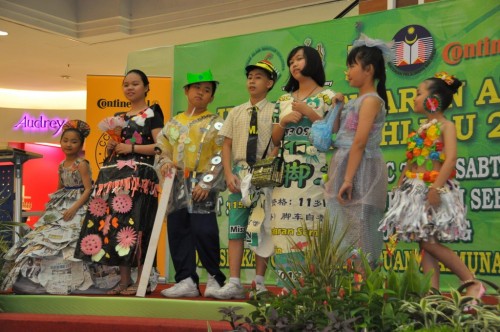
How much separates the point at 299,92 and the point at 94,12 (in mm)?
7223

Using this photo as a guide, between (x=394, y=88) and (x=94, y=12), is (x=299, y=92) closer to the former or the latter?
(x=394, y=88)

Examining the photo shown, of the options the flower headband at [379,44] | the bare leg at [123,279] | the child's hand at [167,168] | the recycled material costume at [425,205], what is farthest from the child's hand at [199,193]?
the flower headband at [379,44]

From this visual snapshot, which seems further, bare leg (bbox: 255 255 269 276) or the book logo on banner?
the book logo on banner

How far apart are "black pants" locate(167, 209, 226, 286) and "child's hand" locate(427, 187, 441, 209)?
4.64ft

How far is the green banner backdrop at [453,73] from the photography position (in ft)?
16.6

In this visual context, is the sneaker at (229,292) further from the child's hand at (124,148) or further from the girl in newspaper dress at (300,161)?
the child's hand at (124,148)

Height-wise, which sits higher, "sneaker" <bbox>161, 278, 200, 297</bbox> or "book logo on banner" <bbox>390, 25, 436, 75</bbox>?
"book logo on banner" <bbox>390, 25, 436, 75</bbox>

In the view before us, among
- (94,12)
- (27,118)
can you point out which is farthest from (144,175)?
(27,118)

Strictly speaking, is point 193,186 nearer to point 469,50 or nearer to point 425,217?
point 425,217

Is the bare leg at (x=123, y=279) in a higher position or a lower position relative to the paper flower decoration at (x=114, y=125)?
lower

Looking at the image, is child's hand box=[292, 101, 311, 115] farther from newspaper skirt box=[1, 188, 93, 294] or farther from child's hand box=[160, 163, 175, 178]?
newspaper skirt box=[1, 188, 93, 294]

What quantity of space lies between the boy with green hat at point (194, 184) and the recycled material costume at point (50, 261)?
74 centimetres

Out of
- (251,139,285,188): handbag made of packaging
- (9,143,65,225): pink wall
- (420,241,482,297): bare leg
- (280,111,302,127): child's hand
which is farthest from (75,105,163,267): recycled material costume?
(9,143,65,225): pink wall

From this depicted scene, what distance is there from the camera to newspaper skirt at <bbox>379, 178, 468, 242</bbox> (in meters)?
4.09
